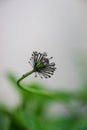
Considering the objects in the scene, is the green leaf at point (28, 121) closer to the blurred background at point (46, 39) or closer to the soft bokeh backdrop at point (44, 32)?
the blurred background at point (46, 39)

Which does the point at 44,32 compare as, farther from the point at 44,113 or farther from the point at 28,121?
the point at 28,121

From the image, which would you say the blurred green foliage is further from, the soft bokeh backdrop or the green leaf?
the soft bokeh backdrop

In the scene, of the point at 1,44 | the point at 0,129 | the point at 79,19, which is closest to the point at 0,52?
the point at 1,44

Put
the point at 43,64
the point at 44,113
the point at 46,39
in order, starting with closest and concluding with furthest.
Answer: the point at 43,64, the point at 44,113, the point at 46,39

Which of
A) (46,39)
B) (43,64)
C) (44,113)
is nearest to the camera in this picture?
(43,64)

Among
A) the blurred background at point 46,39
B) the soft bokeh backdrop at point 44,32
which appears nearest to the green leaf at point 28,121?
the blurred background at point 46,39

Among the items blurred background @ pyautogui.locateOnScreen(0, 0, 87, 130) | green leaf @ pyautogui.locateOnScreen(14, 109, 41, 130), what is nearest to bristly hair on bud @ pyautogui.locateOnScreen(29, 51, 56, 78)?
green leaf @ pyautogui.locateOnScreen(14, 109, 41, 130)

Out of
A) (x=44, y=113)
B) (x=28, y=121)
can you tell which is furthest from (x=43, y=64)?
(x=44, y=113)

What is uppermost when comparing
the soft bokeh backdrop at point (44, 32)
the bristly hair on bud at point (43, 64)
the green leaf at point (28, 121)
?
the soft bokeh backdrop at point (44, 32)

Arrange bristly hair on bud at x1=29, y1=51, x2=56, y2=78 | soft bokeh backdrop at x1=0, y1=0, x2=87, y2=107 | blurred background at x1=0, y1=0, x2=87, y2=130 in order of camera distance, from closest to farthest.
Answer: bristly hair on bud at x1=29, y1=51, x2=56, y2=78 → blurred background at x1=0, y1=0, x2=87, y2=130 → soft bokeh backdrop at x1=0, y1=0, x2=87, y2=107

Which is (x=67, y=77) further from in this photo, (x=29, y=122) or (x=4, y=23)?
(x=29, y=122)
